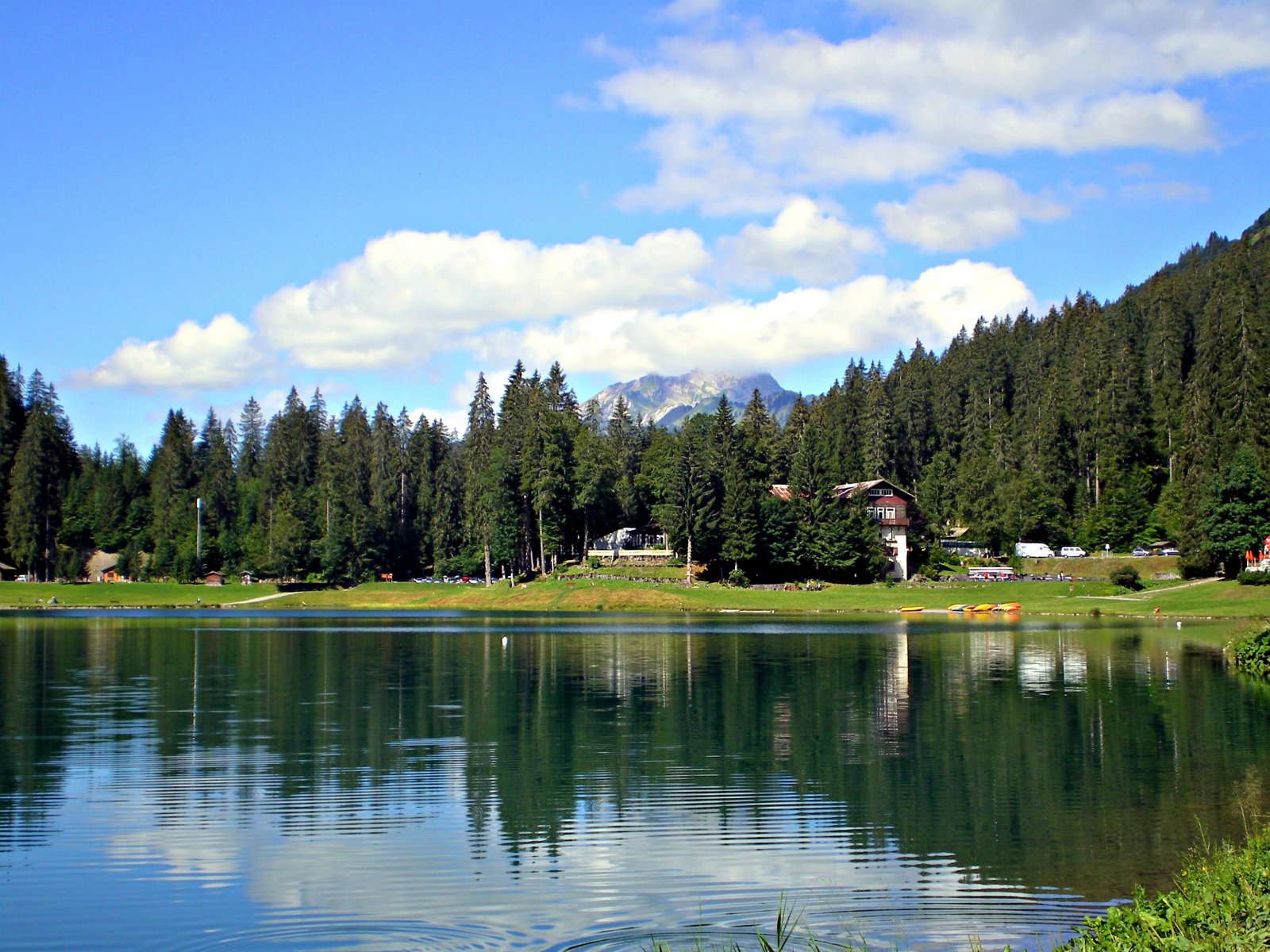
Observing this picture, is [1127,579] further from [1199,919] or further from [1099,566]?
[1199,919]

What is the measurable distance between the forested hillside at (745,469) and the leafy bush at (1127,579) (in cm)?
503

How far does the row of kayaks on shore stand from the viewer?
8950 centimetres

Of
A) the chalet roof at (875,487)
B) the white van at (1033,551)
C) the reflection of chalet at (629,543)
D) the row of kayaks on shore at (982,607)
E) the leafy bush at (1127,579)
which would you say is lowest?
the row of kayaks on shore at (982,607)

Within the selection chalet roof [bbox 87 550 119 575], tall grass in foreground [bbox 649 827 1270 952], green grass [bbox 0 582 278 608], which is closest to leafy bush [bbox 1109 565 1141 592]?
green grass [bbox 0 582 278 608]

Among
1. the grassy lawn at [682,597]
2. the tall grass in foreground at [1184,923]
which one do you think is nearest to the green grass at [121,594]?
the grassy lawn at [682,597]

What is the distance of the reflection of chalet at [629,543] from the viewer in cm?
12388

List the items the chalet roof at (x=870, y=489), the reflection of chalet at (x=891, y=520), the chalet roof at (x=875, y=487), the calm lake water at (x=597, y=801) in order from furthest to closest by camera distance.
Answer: the reflection of chalet at (x=891, y=520) → the chalet roof at (x=875, y=487) → the chalet roof at (x=870, y=489) → the calm lake water at (x=597, y=801)

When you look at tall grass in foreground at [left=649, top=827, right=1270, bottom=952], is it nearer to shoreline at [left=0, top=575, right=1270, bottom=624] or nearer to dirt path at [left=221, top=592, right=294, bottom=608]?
shoreline at [left=0, top=575, right=1270, bottom=624]

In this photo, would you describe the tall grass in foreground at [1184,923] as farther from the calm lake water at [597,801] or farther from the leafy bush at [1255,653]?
the leafy bush at [1255,653]

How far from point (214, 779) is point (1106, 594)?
3489 inches

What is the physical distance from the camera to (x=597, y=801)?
19172mm

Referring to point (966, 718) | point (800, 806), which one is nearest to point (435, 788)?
point (800, 806)

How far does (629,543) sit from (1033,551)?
46373 mm

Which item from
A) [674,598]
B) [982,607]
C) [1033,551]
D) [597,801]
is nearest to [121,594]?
[674,598]
